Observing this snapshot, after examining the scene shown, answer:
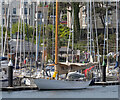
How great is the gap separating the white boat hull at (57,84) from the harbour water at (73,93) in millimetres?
375

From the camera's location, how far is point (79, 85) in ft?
102

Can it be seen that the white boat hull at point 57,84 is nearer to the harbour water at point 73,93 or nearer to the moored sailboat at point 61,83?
the moored sailboat at point 61,83

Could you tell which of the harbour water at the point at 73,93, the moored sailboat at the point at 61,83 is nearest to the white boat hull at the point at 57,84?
the moored sailboat at the point at 61,83

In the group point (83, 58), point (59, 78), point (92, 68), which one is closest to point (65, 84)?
point (59, 78)

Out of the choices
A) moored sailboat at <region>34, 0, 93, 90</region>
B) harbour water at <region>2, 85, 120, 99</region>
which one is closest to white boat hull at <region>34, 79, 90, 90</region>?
moored sailboat at <region>34, 0, 93, 90</region>

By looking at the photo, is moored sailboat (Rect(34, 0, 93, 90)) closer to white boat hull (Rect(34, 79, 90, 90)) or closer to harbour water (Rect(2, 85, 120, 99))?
white boat hull (Rect(34, 79, 90, 90))

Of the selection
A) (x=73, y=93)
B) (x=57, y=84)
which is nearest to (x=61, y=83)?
(x=57, y=84)

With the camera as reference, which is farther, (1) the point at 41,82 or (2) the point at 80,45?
(2) the point at 80,45

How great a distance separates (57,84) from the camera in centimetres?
3045

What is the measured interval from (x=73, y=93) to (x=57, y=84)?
5.43 feet

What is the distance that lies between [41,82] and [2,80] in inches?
146

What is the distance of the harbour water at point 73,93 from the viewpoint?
27.7 m

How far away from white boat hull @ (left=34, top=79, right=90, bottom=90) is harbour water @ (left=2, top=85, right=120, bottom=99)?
0.37m

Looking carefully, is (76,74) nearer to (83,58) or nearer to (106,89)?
(106,89)
